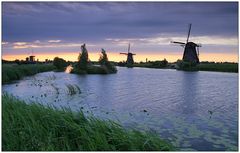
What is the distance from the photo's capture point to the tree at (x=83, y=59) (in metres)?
→ 46.2

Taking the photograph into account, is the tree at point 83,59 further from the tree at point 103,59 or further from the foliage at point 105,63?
the foliage at point 105,63

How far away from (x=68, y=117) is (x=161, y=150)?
2.16 m

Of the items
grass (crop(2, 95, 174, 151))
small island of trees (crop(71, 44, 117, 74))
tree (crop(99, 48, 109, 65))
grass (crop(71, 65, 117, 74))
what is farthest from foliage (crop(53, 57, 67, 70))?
grass (crop(2, 95, 174, 151))

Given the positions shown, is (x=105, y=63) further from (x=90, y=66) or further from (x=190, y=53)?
(x=190, y=53)

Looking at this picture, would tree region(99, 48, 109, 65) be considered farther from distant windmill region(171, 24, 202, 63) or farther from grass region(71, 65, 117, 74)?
distant windmill region(171, 24, 202, 63)

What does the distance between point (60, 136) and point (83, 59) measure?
131 ft

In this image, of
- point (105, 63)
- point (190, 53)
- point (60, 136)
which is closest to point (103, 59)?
point (105, 63)

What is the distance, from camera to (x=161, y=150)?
22.1 ft

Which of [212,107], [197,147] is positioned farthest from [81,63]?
[197,147]

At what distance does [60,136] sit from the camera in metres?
6.97

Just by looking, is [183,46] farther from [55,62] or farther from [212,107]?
[212,107]

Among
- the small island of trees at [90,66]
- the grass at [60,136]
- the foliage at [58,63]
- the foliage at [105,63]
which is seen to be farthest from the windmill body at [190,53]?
the grass at [60,136]

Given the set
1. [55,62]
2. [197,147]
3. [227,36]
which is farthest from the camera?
[55,62]

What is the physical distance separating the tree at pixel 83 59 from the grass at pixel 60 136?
38.8 m
